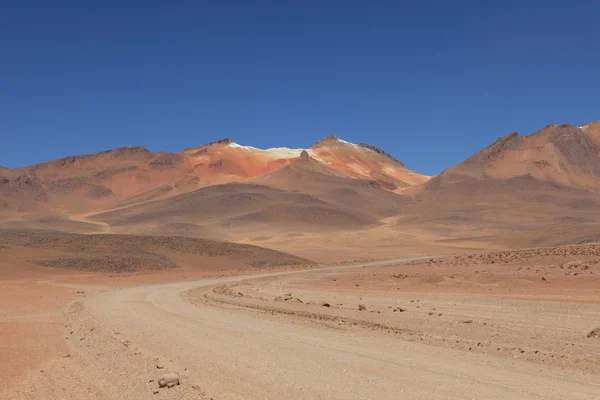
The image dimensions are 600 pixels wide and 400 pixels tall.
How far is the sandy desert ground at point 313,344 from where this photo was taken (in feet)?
31.2

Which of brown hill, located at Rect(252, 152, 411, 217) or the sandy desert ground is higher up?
brown hill, located at Rect(252, 152, 411, 217)

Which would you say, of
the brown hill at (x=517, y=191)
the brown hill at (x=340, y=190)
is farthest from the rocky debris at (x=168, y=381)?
the brown hill at (x=340, y=190)

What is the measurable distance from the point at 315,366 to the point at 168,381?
9.11ft

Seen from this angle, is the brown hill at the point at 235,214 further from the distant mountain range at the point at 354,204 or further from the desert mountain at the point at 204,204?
the distant mountain range at the point at 354,204

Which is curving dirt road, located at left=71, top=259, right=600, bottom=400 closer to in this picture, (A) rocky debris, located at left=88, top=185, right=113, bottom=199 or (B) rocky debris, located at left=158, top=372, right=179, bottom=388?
(B) rocky debris, located at left=158, top=372, right=179, bottom=388

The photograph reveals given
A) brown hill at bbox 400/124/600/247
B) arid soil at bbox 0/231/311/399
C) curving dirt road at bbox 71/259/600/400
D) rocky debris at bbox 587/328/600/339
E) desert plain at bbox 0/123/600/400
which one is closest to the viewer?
curving dirt road at bbox 71/259/600/400

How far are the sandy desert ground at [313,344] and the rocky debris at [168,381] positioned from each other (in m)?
0.13

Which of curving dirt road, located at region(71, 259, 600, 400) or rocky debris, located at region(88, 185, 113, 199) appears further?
rocky debris, located at region(88, 185, 113, 199)

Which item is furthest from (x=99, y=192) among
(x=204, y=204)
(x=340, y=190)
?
(x=340, y=190)

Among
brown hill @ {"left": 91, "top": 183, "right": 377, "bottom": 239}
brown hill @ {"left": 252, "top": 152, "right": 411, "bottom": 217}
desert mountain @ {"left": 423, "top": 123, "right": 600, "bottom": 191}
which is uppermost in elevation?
desert mountain @ {"left": 423, "top": 123, "right": 600, "bottom": 191}

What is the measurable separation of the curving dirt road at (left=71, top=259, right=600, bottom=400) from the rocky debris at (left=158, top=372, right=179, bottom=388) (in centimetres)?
18

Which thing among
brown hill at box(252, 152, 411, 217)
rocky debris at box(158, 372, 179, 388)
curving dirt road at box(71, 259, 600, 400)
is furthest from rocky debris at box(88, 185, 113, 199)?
rocky debris at box(158, 372, 179, 388)

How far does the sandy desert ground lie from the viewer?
952 centimetres

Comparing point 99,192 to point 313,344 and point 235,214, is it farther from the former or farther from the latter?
point 313,344
